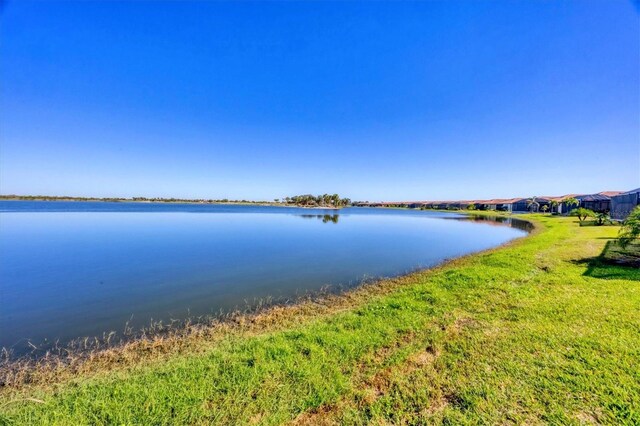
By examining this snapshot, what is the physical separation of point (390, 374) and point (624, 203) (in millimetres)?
40470

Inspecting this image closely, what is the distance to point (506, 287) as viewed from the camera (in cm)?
783

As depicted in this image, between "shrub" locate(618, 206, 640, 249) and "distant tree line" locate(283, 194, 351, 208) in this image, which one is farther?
"distant tree line" locate(283, 194, 351, 208)

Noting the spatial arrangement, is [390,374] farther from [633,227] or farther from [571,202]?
[571,202]

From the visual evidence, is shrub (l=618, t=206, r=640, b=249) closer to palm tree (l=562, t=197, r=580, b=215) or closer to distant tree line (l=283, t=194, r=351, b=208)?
palm tree (l=562, t=197, r=580, b=215)

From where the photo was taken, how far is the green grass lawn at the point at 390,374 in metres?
3.24

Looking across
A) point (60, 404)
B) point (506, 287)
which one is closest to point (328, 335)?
point (60, 404)

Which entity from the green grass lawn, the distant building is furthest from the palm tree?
Result: the green grass lawn

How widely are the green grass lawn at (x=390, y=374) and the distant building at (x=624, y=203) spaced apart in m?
30.1

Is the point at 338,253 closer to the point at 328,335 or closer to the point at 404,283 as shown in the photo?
the point at 404,283

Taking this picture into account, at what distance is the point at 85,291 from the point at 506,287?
A: 13.7 meters

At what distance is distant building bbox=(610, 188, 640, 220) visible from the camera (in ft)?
83.6

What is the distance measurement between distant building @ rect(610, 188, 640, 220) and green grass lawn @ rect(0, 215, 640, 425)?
30083 mm

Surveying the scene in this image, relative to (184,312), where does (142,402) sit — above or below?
above

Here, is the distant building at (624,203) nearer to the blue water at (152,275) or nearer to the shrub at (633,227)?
the blue water at (152,275)
